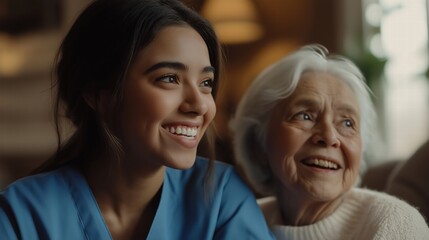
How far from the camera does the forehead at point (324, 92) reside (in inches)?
59.6

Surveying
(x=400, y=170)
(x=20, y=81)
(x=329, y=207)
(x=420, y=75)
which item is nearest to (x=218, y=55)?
(x=329, y=207)

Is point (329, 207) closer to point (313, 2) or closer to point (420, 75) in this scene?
point (420, 75)

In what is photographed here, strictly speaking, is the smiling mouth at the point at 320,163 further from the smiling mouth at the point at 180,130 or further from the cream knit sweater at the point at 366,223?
the smiling mouth at the point at 180,130

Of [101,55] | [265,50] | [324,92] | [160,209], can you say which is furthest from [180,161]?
[265,50]

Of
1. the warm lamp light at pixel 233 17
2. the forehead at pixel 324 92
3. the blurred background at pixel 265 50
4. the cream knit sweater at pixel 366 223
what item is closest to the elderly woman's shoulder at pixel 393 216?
the cream knit sweater at pixel 366 223

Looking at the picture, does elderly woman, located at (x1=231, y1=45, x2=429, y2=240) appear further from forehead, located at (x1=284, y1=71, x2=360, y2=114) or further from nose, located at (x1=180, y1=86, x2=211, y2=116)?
nose, located at (x1=180, y1=86, x2=211, y2=116)

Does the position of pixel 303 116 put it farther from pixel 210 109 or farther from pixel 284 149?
pixel 210 109

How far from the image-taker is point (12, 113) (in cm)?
590

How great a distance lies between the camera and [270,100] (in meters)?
1.59

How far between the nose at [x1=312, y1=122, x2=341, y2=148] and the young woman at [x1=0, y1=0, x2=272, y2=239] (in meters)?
0.22

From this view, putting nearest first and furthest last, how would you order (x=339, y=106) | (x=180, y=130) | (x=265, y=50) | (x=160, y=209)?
(x=180, y=130)
(x=160, y=209)
(x=339, y=106)
(x=265, y=50)

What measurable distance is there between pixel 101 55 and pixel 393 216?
77cm

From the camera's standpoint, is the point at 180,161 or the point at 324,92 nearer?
the point at 180,161

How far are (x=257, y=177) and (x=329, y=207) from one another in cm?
23
